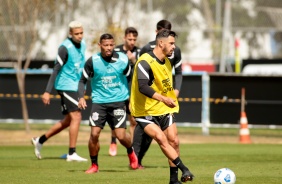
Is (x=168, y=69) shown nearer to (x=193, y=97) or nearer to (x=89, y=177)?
(x=89, y=177)

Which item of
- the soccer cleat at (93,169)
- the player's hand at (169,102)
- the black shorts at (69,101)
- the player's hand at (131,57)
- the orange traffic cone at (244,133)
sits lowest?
the orange traffic cone at (244,133)

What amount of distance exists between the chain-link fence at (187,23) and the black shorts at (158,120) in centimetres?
1942

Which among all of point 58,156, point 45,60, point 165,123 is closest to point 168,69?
point 165,123

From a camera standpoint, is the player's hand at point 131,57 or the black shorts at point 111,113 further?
the player's hand at point 131,57

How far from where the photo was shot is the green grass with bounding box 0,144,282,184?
13984 mm

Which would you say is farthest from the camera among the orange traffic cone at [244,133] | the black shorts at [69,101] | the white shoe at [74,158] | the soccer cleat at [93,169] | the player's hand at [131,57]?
the orange traffic cone at [244,133]

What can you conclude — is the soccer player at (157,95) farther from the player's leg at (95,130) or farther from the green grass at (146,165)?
the player's leg at (95,130)

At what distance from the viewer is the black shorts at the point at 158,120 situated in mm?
13133

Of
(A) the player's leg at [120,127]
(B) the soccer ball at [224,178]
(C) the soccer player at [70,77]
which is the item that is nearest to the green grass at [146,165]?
(A) the player's leg at [120,127]

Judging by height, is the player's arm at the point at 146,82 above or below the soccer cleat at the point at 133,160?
above

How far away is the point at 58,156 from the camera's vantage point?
62.2ft

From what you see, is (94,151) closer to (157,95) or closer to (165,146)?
(165,146)

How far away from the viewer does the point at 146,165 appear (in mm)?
16656

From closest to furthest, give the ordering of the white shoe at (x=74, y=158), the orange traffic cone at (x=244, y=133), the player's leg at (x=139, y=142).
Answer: the player's leg at (x=139, y=142) < the white shoe at (x=74, y=158) < the orange traffic cone at (x=244, y=133)
